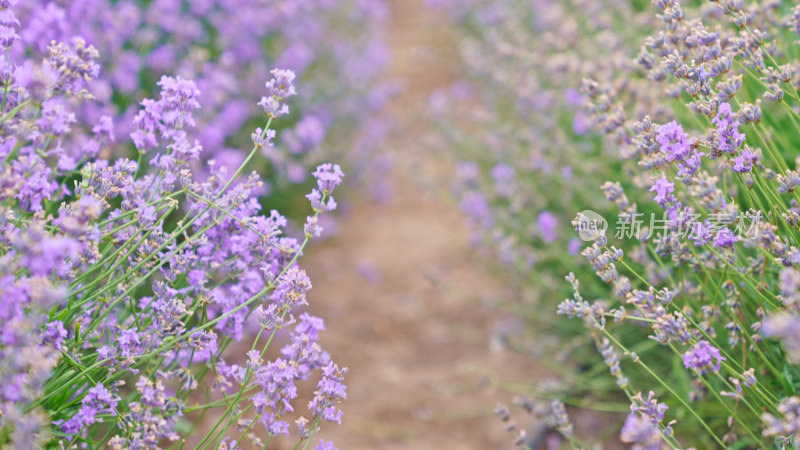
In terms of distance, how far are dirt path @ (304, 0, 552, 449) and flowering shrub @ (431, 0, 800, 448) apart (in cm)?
40

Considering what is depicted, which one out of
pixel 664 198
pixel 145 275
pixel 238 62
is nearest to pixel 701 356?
pixel 664 198

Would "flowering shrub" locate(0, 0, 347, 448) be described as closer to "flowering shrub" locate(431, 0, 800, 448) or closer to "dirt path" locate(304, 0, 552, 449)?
"flowering shrub" locate(431, 0, 800, 448)

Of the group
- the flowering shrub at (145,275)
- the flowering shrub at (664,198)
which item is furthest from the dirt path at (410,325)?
the flowering shrub at (145,275)

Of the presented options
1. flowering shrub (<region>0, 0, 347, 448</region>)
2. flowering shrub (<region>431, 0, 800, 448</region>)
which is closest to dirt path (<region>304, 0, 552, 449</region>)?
flowering shrub (<region>431, 0, 800, 448</region>)

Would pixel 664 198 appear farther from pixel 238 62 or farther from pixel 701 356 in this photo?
pixel 238 62

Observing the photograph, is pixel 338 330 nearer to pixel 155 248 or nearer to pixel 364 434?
pixel 364 434

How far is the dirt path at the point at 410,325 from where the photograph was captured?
2.70 m

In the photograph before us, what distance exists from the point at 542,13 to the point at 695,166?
269cm

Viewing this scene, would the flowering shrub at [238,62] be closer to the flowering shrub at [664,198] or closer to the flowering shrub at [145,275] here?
the flowering shrub at [145,275]

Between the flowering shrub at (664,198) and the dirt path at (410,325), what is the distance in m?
0.40

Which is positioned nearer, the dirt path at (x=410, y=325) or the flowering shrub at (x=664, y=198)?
the flowering shrub at (x=664, y=198)

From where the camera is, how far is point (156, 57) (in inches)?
118

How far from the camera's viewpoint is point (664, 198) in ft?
4.79

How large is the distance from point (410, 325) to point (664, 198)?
2.16 metres
